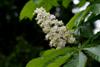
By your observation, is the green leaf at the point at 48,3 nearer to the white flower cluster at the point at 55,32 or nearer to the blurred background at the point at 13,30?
the white flower cluster at the point at 55,32

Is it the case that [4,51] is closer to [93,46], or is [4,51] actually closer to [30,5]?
[30,5]

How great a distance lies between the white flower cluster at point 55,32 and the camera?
5.74 ft

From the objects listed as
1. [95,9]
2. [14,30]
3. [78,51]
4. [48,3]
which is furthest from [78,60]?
[14,30]

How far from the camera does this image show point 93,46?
1.73 metres

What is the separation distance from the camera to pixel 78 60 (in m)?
1.71

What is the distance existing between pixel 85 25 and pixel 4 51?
8.88 m

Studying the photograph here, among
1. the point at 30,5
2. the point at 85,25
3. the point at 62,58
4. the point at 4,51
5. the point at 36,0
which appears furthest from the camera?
the point at 4,51

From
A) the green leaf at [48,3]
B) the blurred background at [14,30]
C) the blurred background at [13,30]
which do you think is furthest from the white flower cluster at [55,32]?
the blurred background at [13,30]

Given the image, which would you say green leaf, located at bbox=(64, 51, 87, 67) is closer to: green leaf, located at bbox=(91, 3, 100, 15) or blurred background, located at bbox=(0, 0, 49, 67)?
green leaf, located at bbox=(91, 3, 100, 15)

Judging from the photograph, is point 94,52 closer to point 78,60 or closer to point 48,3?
point 78,60

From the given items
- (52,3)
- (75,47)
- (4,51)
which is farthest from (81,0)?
(4,51)

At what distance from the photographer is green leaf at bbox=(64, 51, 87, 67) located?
1.69 meters

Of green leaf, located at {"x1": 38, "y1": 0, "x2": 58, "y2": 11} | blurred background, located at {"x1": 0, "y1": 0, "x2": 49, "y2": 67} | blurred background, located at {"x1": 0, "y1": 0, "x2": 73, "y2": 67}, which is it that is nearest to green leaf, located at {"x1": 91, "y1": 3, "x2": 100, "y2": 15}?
green leaf, located at {"x1": 38, "y1": 0, "x2": 58, "y2": 11}

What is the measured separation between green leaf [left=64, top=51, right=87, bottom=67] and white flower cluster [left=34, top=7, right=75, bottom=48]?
0.07 meters
